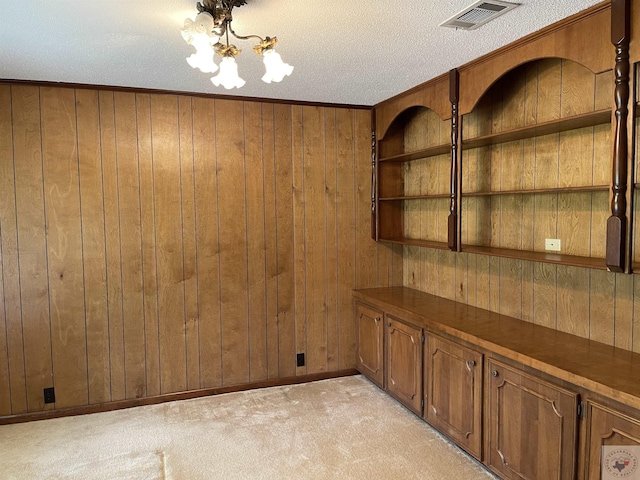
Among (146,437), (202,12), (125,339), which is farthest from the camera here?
(125,339)

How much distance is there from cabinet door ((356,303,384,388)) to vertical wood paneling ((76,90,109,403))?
2056mm

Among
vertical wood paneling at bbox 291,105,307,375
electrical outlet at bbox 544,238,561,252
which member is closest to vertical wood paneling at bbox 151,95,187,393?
vertical wood paneling at bbox 291,105,307,375

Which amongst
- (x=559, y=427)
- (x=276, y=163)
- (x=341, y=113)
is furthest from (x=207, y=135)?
(x=559, y=427)

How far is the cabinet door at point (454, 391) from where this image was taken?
266cm

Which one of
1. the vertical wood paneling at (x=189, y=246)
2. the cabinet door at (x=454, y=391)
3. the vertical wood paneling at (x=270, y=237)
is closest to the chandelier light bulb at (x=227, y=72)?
the vertical wood paneling at (x=189, y=246)

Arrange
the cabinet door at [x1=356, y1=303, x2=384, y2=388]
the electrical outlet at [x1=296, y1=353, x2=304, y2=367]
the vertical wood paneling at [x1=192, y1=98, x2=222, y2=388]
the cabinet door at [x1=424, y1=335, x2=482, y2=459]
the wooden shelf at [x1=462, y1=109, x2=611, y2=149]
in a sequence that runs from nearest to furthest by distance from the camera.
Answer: the wooden shelf at [x1=462, y1=109, x2=611, y2=149] → the cabinet door at [x1=424, y1=335, x2=482, y2=459] → the vertical wood paneling at [x1=192, y1=98, x2=222, y2=388] → the cabinet door at [x1=356, y1=303, x2=384, y2=388] → the electrical outlet at [x1=296, y1=353, x2=304, y2=367]

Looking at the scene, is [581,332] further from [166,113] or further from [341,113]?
[166,113]

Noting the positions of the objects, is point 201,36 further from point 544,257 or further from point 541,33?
point 544,257

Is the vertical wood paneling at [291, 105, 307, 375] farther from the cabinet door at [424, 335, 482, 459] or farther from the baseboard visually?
the cabinet door at [424, 335, 482, 459]

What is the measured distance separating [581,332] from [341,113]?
2560 mm

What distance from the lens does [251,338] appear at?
3.87m

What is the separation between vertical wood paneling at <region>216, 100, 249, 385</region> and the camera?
3.72m

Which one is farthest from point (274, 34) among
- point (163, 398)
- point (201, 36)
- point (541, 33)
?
point (163, 398)

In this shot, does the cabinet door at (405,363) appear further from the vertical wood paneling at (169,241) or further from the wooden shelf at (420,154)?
the vertical wood paneling at (169,241)
